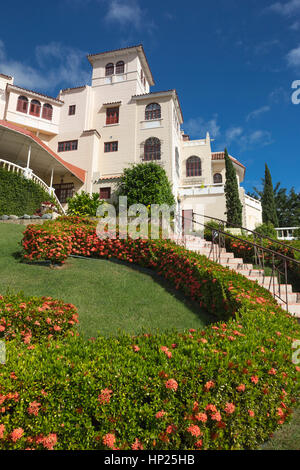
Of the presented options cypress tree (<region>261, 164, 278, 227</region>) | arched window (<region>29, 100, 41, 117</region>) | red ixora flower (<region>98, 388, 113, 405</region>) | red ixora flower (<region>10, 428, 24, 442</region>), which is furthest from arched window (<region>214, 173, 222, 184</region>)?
red ixora flower (<region>10, 428, 24, 442</region>)

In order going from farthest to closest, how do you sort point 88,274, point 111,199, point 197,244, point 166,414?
1. point 111,199
2. point 197,244
3. point 88,274
4. point 166,414

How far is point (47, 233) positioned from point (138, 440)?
6595 mm

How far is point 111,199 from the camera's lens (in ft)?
72.1

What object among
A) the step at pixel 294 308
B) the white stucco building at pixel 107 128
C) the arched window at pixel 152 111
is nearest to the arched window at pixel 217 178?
the white stucco building at pixel 107 128

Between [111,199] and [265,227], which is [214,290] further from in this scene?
[111,199]

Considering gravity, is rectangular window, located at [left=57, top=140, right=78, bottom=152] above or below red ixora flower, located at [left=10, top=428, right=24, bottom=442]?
above

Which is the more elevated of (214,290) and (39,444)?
(214,290)

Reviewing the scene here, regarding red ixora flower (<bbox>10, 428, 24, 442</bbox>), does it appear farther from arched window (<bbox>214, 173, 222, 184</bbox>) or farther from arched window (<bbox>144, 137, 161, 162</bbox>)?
arched window (<bbox>214, 173, 222, 184</bbox>)

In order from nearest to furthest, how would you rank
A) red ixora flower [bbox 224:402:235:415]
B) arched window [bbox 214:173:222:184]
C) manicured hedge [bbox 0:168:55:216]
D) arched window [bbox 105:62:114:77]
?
1. red ixora flower [bbox 224:402:235:415]
2. manicured hedge [bbox 0:168:55:216]
3. arched window [bbox 105:62:114:77]
4. arched window [bbox 214:173:222:184]

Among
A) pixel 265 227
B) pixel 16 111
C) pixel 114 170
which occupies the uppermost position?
pixel 16 111

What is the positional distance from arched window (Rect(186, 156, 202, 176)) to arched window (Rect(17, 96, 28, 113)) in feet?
51.4

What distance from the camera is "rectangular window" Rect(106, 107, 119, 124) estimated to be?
24328 mm

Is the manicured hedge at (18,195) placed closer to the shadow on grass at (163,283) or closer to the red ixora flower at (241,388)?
the shadow on grass at (163,283)
